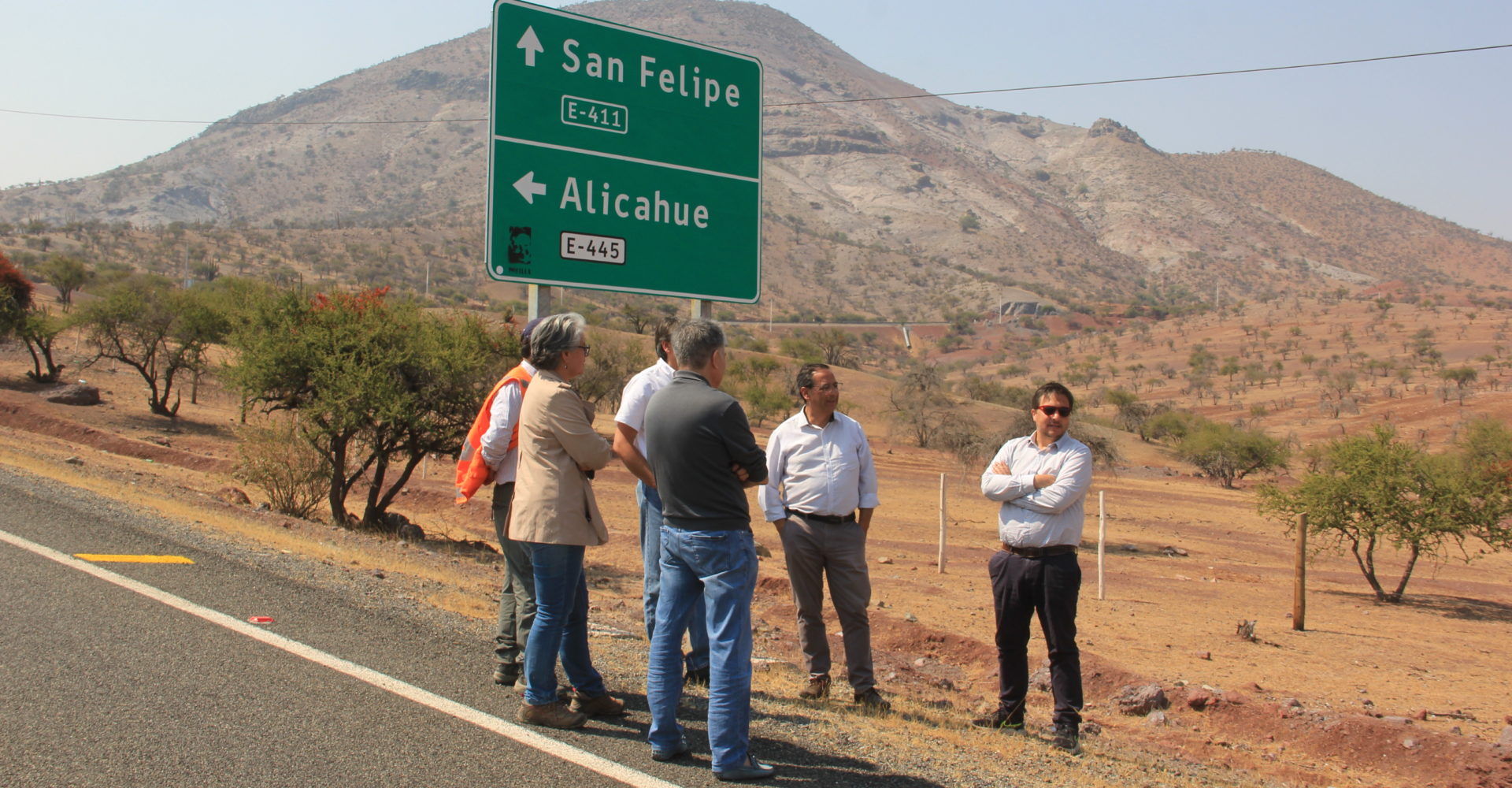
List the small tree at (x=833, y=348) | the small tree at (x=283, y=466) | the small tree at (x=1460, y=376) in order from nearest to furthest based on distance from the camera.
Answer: the small tree at (x=283, y=466), the small tree at (x=1460, y=376), the small tree at (x=833, y=348)

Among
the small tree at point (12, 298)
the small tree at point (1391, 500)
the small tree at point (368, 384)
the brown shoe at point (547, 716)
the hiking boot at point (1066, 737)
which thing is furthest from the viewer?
the small tree at point (12, 298)

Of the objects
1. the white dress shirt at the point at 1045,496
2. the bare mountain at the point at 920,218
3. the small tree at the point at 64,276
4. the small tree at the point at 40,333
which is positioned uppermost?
the bare mountain at the point at 920,218

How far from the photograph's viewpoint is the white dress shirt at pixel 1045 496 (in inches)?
222

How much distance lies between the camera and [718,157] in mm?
7117

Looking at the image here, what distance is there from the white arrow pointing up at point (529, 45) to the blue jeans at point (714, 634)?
358cm

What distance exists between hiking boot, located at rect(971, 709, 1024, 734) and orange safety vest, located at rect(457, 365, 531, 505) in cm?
316

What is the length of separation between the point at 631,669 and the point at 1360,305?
105895mm

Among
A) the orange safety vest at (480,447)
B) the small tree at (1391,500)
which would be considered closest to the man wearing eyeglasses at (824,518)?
the orange safety vest at (480,447)

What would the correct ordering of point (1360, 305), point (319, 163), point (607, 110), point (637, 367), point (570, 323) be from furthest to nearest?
point (319, 163), point (1360, 305), point (637, 367), point (607, 110), point (570, 323)

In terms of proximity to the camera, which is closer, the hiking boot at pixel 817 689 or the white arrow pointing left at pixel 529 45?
the hiking boot at pixel 817 689

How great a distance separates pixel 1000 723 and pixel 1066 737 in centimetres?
46

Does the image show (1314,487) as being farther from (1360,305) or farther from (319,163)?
(319,163)

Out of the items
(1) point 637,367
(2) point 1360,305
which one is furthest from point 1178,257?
(1) point 637,367

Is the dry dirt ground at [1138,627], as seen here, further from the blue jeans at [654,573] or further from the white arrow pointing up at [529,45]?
the white arrow pointing up at [529,45]
